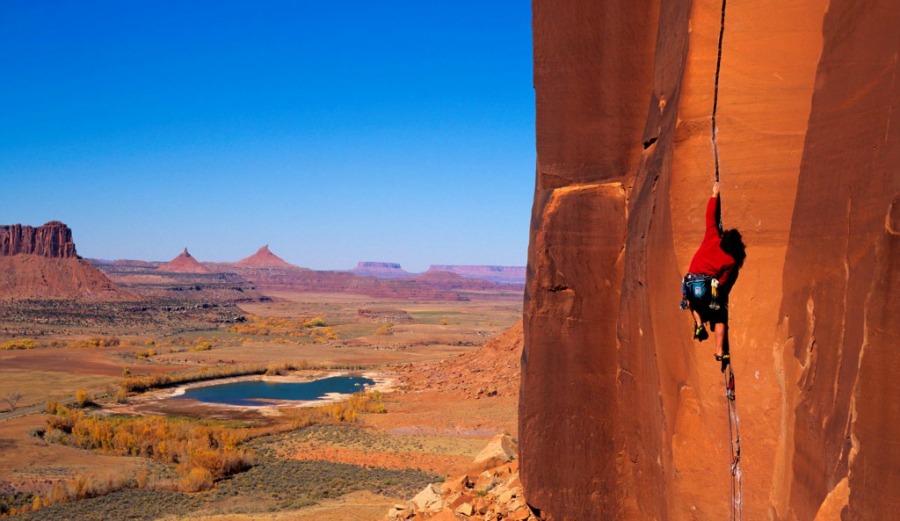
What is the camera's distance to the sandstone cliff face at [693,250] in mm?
5012

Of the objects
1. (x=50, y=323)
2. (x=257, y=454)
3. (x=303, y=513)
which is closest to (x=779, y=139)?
(x=303, y=513)

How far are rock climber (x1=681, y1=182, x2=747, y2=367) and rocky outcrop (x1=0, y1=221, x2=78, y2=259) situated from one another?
169 metres

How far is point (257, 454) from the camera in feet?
101

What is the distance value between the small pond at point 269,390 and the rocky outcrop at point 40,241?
119078mm

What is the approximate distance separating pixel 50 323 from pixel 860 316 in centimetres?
11270

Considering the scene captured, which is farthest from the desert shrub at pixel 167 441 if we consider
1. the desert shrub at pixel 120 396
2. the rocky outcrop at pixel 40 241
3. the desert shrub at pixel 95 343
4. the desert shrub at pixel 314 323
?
the rocky outcrop at pixel 40 241

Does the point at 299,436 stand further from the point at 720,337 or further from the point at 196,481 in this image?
the point at 720,337

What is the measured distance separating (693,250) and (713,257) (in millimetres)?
362

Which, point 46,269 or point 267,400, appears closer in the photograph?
point 267,400

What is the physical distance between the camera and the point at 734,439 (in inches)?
255

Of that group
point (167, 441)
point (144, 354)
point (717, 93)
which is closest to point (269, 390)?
point (167, 441)

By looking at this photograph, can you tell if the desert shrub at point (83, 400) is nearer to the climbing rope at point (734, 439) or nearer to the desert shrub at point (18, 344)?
the desert shrub at point (18, 344)

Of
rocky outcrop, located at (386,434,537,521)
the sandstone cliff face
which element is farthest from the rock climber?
rocky outcrop, located at (386,434,537,521)

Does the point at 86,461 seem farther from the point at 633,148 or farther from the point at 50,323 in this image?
the point at 50,323
